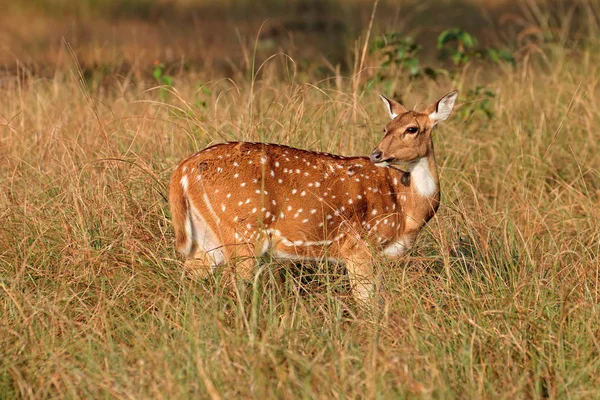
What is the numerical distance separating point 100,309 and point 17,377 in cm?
54

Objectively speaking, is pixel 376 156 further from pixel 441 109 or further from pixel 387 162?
pixel 441 109

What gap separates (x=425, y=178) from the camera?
572 cm

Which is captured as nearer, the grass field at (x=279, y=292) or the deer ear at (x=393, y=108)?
the grass field at (x=279, y=292)

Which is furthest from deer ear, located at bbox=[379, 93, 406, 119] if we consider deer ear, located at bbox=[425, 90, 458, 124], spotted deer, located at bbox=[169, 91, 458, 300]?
deer ear, located at bbox=[425, 90, 458, 124]

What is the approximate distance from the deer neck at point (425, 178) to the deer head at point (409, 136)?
62 mm

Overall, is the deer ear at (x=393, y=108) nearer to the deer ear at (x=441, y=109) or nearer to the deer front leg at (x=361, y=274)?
the deer ear at (x=441, y=109)

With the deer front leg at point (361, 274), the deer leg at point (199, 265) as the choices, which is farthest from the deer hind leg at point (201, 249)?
the deer front leg at point (361, 274)

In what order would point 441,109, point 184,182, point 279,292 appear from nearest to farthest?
point 279,292, point 184,182, point 441,109

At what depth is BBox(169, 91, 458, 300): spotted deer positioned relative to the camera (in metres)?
5.29

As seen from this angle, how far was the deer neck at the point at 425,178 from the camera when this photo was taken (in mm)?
5711

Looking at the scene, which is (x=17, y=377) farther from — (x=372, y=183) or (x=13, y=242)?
(x=372, y=183)

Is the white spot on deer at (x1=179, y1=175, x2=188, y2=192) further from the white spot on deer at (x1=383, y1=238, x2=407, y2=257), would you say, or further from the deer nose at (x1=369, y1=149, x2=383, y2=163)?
the white spot on deer at (x1=383, y1=238, x2=407, y2=257)

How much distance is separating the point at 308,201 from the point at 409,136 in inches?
25.4

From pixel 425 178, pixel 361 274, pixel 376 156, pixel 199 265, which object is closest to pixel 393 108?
pixel 425 178
